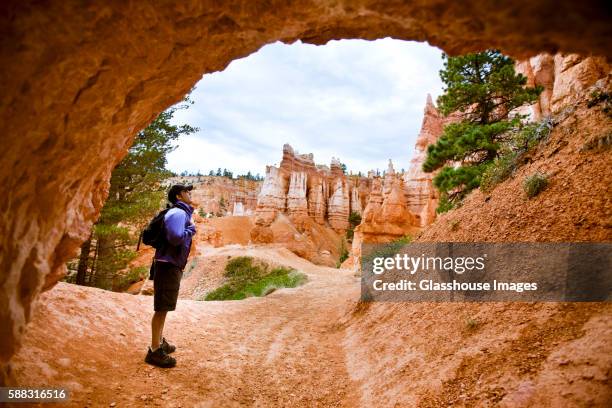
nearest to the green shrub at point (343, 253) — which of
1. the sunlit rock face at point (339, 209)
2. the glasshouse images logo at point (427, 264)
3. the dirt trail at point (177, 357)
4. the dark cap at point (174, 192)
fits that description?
the sunlit rock face at point (339, 209)

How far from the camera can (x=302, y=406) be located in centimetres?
400

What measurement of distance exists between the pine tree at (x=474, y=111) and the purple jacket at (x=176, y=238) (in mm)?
10245

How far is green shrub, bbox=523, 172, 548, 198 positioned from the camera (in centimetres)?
585

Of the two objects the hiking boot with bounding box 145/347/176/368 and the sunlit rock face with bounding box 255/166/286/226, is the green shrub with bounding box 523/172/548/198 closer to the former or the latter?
the hiking boot with bounding box 145/347/176/368

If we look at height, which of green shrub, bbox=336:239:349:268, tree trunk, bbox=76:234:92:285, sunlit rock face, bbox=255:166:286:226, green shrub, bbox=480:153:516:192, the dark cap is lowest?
green shrub, bbox=336:239:349:268

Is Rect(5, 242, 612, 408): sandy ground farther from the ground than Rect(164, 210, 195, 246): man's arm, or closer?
closer

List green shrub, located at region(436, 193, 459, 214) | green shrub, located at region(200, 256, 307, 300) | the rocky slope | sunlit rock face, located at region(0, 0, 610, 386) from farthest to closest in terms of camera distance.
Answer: green shrub, located at region(200, 256, 307, 300) → green shrub, located at region(436, 193, 459, 214) → the rocky slope → sunlit rock face, located at region(0, 0, 610, 386)

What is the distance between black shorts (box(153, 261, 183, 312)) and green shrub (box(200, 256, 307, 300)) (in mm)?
10969

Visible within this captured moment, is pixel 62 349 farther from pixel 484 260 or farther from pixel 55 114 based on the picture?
pixel 484 260

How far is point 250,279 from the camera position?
20.2 metres

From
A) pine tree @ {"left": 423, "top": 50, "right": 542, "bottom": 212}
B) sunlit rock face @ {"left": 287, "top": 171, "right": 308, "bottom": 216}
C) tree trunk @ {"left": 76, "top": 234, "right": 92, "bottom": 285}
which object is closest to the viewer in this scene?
tree trunk @ {"left": 76, "top": 234, "right": 92, "bottom": 285}

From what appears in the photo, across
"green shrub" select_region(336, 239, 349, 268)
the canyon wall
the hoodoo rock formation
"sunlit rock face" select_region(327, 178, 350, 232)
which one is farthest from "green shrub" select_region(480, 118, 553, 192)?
the canyon wall

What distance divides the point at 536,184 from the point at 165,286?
22.2 feet

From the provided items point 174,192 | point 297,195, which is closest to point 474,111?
point 174,192
